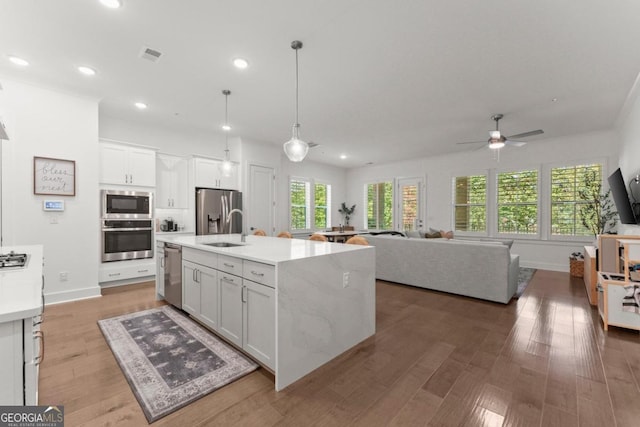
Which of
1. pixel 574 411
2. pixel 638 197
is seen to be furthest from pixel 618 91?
pixel 574 411

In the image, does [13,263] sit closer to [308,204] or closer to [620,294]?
[620,294]

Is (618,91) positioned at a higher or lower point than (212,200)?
higher

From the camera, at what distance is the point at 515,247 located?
643 centimetres

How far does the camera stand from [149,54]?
2.90 metres

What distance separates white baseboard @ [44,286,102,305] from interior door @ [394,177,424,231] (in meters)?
7.41

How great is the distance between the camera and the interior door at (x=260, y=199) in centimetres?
620

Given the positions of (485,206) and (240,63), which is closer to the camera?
(240,63)

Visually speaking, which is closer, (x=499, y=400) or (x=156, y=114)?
(x=499, y=400)

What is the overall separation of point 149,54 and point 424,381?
4.02m

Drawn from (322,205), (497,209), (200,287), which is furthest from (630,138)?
(322,205)

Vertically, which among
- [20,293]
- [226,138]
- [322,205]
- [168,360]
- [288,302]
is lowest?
[168,360]

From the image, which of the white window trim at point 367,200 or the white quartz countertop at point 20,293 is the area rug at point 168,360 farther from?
the white window trim at point 367,200

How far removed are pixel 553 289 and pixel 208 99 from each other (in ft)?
20.4

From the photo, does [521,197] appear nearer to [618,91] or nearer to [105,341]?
[618,91]
